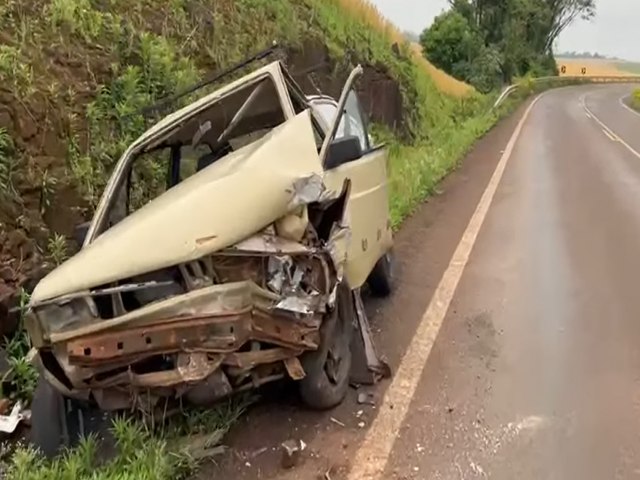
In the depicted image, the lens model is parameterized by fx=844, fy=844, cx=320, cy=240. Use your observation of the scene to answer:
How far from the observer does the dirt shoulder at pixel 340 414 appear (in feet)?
14.1

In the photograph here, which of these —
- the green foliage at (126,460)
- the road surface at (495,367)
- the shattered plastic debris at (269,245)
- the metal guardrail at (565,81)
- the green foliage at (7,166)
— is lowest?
the metal guardrail at (565,81)

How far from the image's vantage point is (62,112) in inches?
283

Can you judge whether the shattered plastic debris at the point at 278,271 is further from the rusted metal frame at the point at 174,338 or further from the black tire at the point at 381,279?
the black tire at the point at 381,279

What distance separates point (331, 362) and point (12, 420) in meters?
1.87

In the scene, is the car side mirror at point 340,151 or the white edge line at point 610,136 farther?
the white edge line at point 610,136

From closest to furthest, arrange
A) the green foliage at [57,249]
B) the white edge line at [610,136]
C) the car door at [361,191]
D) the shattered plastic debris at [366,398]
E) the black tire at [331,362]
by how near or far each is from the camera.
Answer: the black tire at [331,362], the shattered plastic debris at [366,398], the car door at [361,191], the green foliage at [57,249], the white edge line at [610,136]

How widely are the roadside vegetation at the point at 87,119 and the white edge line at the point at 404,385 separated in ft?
2.70

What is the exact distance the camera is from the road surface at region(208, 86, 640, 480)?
4.32 metres

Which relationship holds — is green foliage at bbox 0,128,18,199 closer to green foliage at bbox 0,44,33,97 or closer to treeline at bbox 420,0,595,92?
green foliage at bbox 0,44,33,97

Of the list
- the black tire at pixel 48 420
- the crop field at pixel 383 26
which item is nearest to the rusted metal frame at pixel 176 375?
the black tire at pixel 48 420

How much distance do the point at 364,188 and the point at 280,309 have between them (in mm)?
1808

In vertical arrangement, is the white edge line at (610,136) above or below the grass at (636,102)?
above

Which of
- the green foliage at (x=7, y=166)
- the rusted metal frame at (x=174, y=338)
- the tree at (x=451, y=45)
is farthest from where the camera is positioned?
the tree at (x=451, y=45)

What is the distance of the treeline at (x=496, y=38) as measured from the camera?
1891 inches
